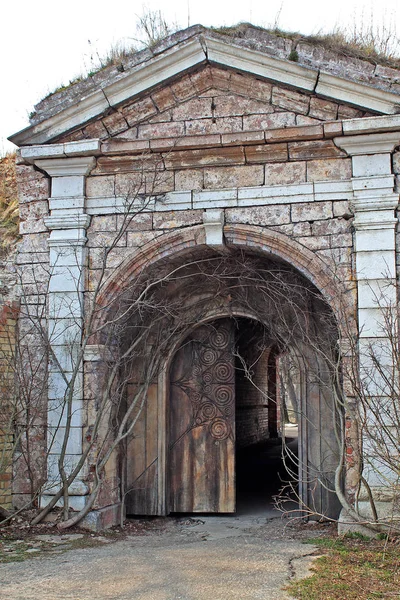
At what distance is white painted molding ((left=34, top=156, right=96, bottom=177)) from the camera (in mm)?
7047

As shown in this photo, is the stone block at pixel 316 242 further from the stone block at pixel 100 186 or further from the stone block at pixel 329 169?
the stone block at pixel 100 186

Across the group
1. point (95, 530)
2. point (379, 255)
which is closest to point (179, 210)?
point (379, 255)

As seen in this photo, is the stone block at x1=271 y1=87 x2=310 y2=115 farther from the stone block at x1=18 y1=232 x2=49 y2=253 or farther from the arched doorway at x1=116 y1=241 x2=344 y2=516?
the stone block at x1=18 y1=232 x2=49 y2=253

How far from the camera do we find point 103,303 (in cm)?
689

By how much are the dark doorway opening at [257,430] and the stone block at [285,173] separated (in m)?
1.97

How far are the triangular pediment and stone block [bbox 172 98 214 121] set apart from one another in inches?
0.4

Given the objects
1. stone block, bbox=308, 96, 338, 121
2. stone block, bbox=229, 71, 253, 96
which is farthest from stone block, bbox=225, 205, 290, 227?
stone block, bbox=229, 71, 253, 96

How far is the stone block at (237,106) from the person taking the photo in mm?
6750

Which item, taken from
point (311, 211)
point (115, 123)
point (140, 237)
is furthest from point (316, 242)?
point (115, 123)

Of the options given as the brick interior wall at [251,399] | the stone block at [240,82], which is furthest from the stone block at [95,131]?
the brick interior wall at [251,399]

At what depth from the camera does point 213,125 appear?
6.83 m

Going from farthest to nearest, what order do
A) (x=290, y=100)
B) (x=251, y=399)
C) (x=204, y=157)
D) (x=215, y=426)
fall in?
(x=251, y=399) → (x=215, y=426) → (x=204, y=157) → (x=290, y=100)

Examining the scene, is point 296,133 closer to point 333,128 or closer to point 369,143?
point 333,128

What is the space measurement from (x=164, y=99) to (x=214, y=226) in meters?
1.45
